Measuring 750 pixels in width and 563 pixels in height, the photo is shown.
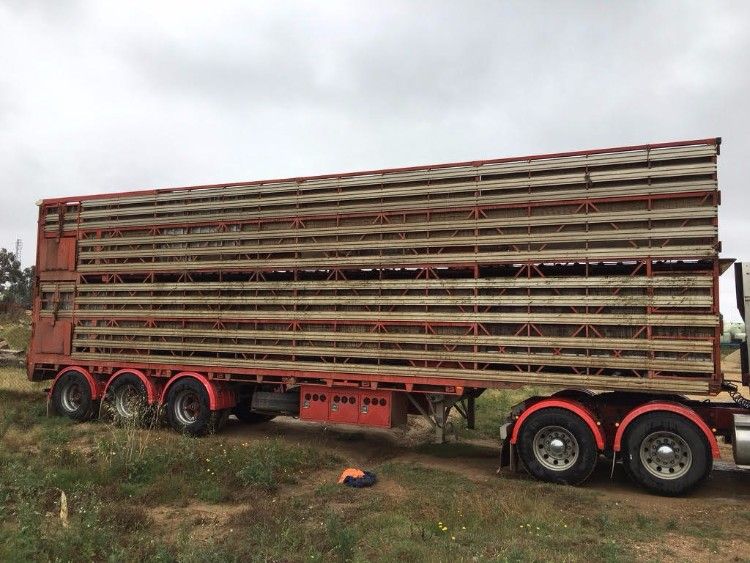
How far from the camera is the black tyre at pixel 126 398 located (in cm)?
1175

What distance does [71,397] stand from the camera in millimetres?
12906

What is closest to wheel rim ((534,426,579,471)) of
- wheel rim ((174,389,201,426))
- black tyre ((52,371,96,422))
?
wheel rim ((174,389,201,426))

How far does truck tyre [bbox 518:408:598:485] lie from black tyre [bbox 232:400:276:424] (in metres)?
6.80

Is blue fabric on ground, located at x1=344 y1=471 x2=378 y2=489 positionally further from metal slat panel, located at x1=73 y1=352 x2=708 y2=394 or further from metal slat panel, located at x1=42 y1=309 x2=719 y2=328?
metal slat panel, located at x1=42 y1=309 x2=719 y2=328

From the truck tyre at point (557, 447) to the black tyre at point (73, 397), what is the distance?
10075 millimetres

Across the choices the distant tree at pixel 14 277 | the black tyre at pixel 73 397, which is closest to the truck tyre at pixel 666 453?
the black tyre at pixel 73 397

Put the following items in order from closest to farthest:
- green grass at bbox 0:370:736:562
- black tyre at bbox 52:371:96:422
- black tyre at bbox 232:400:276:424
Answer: green grass at bbox 0:370:736:562 → black tyre at bbox 52:371:96:422 → black tyre at bbox 232:400:276:424

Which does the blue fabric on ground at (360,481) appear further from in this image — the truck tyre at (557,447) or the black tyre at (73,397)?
the black tyre at (73,397)

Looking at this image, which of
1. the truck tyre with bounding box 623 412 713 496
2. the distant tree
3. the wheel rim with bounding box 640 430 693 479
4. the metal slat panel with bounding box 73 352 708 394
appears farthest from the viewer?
the distant tree

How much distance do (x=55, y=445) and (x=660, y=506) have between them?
10.4 meters

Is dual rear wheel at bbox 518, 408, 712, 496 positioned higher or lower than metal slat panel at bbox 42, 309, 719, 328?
lower

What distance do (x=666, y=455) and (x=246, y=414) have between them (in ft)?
31.3

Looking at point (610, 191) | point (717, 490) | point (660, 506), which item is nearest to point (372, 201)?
point (610, 191)

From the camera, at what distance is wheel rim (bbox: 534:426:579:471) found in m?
8.23
